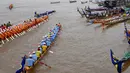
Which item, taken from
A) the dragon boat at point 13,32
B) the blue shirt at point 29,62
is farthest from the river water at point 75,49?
the blue shirt at point 29,62

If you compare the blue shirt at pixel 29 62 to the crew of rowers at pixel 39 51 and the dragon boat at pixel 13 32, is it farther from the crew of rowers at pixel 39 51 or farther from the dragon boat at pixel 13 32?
the dragon boat at pixel 13 32

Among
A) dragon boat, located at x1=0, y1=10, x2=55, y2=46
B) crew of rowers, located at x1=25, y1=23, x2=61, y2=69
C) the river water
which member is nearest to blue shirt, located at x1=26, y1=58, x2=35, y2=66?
crew of rowers, located at x1=25, y1=23, x2=61, y2=69

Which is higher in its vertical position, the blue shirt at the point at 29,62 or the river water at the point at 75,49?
the blue shirt at the point at 29,62

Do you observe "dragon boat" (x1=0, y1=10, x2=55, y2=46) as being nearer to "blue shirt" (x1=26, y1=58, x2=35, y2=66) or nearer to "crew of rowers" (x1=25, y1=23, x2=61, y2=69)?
"crew of rowers" (x1=25, y1=23, x2=61, y2=69)

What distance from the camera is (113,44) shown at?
19797 mm

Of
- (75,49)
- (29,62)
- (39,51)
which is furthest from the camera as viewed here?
(75,49)

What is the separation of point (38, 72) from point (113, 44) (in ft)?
26.5

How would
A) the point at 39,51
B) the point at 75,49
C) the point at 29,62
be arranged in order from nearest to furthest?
the point at 29,62
the point at 39,51
the point at 75,49

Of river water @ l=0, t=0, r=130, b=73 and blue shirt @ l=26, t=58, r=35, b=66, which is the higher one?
blue shirt @ l=26, t=58, r=35, b=66

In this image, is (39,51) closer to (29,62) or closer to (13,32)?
(29,62)

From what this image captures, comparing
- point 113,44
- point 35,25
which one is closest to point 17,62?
point 113,44

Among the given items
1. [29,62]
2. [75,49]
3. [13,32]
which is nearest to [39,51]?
[29,62]

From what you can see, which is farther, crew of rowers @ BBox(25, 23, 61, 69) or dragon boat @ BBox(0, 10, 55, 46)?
dragon boat @ BBox(0, 10, 55, 46)

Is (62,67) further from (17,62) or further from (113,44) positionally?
(113,44)
